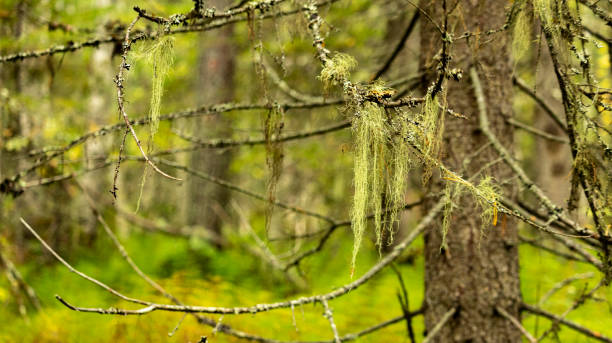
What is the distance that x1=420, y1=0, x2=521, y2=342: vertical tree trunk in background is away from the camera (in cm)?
234

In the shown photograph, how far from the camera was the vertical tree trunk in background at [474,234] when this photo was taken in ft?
7.69

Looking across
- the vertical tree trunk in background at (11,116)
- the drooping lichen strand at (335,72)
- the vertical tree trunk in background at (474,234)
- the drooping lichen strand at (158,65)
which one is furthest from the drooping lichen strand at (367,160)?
the vertical tree trunk in background at (11,116)

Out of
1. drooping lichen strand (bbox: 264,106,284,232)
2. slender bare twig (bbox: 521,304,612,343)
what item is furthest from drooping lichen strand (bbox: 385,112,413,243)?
slender bare twig (bbox: 521,304,612,343)

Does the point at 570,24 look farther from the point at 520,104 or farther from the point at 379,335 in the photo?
the point at 520,104

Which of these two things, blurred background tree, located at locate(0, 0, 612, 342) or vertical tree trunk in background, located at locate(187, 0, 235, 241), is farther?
vertical tree trunk in background, located at locate(187, 0, 235, 241)

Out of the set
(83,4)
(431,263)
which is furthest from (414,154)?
(83,4)

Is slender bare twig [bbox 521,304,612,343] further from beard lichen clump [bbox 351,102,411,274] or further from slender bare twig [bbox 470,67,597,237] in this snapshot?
beard lichen clump [bbox 351,102,411,274]

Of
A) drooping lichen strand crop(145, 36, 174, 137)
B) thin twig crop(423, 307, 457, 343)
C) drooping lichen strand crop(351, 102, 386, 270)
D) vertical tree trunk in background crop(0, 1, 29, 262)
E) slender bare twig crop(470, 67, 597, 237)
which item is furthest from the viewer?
vertical tree trunk in background crop(0, 1, 29, 262)

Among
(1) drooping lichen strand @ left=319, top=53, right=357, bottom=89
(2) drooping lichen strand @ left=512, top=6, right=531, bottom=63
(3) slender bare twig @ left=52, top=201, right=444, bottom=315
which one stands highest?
(2) drooping lichen strand @ left=512, top=6, right=531, bottom=63

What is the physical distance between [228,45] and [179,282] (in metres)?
4.12

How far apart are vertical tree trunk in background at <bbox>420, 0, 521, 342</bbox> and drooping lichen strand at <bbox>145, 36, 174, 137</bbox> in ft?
4.26

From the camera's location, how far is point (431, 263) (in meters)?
2.50

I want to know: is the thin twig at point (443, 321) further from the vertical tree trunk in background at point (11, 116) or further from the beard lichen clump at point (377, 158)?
the vertical tree trunk in background at point (11, 116)

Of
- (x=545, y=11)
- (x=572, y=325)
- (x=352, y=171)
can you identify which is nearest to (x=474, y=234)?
(x=572, y=325)
